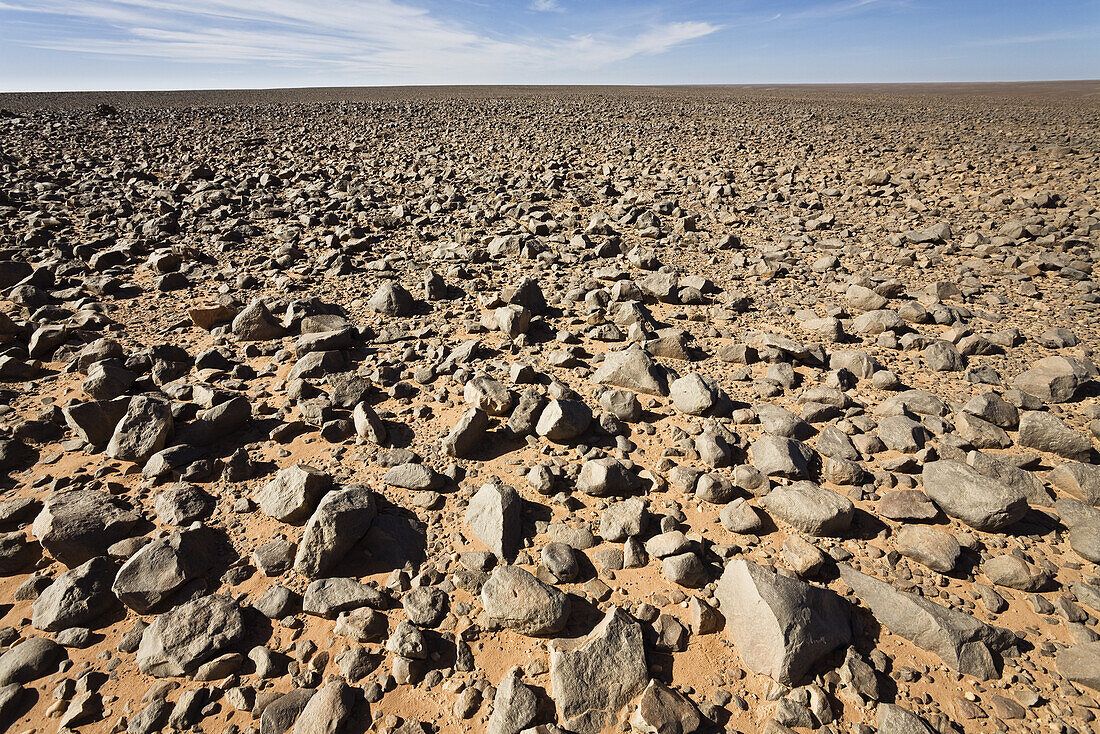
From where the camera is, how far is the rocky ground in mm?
1867

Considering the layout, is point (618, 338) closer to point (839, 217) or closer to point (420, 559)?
point (420, 559)

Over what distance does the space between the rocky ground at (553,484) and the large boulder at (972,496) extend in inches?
0.7

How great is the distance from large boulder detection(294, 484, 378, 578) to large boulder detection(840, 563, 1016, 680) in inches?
85.0

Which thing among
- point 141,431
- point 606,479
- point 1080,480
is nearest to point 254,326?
point 141,431

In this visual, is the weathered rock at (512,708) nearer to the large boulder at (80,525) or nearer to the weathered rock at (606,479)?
the weathered rock at (606,479)

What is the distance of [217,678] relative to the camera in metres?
1.90

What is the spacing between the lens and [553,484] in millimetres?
2762

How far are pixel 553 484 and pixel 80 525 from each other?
2.15 metres

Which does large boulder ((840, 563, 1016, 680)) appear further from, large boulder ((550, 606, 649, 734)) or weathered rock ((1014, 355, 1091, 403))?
weathered rock ((1014, 355, 1091, 403))

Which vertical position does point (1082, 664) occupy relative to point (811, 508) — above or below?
below

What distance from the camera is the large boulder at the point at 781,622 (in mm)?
1854

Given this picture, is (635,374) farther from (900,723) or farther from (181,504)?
(181,504)

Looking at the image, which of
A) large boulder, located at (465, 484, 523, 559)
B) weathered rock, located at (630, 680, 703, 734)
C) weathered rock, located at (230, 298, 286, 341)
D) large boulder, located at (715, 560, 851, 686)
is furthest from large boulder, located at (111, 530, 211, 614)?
weathered rock, located at (230, 298, 286, 341)

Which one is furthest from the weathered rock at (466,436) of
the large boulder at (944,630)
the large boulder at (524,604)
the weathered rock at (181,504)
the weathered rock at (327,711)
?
the large boulder at (944,630)
